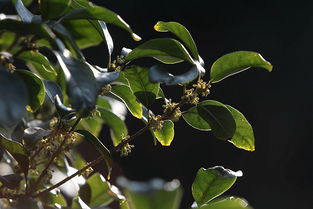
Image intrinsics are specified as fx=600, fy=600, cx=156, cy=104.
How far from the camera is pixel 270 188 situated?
344cm

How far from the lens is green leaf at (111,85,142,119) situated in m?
0.91

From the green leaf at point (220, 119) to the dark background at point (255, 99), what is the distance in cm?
228

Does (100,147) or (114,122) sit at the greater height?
(100,147)

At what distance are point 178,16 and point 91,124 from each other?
7.77 ft

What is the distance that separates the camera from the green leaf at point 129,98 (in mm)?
906

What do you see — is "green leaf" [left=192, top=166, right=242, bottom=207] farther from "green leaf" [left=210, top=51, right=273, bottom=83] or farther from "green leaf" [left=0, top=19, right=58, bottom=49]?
"green leaf" [left=0, top=19, right=58, bottom=49]

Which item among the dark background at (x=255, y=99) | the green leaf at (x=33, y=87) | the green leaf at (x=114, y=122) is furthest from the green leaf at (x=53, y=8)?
the dark background at (x=255, y=99)

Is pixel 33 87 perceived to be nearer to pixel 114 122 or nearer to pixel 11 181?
pixel 11 181

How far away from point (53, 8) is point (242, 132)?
0.33 meters

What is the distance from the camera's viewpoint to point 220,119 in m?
0.82

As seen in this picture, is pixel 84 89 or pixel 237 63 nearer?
pixel 84 89

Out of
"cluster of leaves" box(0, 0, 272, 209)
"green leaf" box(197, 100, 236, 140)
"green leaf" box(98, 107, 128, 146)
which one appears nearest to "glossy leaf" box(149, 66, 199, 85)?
"cluster of leaves" box(0, 0, 272, 209)

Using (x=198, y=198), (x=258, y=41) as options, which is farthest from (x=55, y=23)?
(x=258, y=41)

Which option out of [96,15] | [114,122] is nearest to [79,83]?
[96,15]
